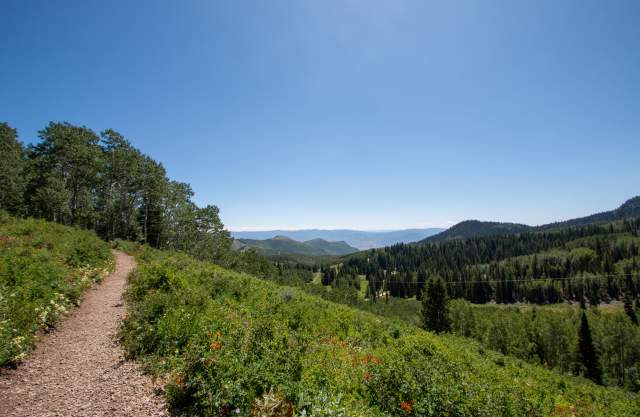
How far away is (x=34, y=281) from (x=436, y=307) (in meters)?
61.9

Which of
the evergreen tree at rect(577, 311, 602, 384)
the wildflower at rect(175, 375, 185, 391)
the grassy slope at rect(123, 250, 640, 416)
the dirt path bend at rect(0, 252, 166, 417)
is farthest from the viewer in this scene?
the evergreen tree at rect(577, 311, 602, 384)

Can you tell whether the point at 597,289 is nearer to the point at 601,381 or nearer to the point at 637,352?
the point at 637,352

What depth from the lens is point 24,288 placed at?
10.7 m

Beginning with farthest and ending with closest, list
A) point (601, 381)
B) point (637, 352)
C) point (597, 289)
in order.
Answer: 1. point (597, 289)
2. point (637, 352)
3. point (601, 381)

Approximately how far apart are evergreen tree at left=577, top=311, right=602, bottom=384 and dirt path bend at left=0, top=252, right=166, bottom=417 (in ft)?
277

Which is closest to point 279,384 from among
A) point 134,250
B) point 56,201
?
point 134,250

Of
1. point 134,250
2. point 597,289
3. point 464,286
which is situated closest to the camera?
point 134,250

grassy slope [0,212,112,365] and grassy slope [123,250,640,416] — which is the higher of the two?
grassy slope [0,212,112,365]

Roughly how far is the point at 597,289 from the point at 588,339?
431 feet

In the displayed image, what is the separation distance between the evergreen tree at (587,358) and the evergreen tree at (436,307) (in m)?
31.4

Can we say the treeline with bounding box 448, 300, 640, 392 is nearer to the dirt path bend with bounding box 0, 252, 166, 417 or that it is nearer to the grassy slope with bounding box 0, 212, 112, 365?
the grassy slope with bounding box 0, 212, 112, 365

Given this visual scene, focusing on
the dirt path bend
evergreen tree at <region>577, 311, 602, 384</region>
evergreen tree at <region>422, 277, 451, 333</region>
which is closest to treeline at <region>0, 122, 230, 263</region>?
the dirt path bend

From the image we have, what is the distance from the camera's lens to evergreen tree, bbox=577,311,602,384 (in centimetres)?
5981

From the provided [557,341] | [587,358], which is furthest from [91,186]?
[557,341]
